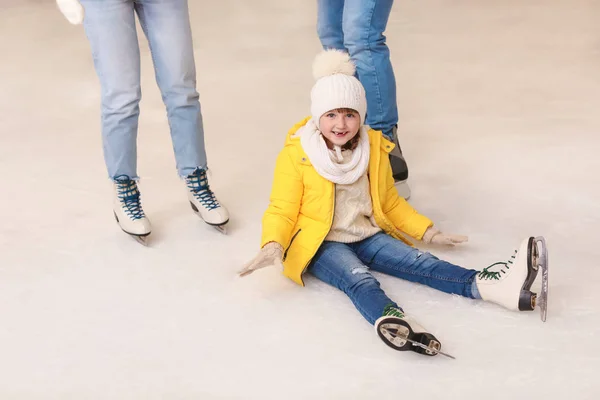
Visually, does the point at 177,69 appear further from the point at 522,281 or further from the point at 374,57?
the point at 522,281

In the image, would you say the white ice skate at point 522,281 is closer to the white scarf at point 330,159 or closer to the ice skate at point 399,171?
the white scarf at point 330,159

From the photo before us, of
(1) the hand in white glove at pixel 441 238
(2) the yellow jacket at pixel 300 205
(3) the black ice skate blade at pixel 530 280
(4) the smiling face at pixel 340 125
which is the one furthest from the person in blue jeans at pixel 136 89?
(3) the black ice skate blade at pixel 530 280

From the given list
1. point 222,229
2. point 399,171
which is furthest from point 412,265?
point 222,229

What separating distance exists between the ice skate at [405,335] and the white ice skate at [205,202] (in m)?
0.67

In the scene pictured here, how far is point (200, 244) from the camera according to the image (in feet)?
7.18

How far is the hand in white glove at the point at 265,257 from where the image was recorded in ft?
5.99

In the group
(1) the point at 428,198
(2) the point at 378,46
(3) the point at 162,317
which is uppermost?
(2) the point at 378,46

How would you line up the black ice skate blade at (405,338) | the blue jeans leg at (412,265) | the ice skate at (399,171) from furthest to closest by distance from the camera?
the ice skate at (399,171) < the blue jeans leg at (412,265) < the black ice skate blade at (405,338)

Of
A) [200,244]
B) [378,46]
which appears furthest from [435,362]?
[378,46]

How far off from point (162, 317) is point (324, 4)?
107cm

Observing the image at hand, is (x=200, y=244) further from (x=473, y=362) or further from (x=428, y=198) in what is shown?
(x=473, y=362)

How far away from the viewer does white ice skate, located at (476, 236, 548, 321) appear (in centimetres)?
175

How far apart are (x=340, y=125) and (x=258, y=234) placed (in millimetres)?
468

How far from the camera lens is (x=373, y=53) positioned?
7.41 ft
